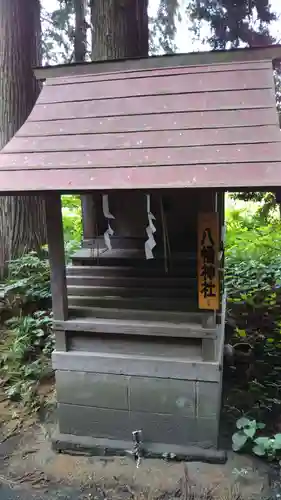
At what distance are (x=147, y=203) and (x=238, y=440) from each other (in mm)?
2293

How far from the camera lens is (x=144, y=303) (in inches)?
152

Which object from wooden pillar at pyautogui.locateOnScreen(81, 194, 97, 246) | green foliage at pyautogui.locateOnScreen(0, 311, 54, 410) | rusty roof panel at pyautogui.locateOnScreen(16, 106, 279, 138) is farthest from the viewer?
green foliage at pyautogui.locateOnScreen(0, 311, 54, 410)

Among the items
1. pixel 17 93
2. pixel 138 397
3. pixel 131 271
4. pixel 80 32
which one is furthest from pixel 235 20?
pixel 138 397

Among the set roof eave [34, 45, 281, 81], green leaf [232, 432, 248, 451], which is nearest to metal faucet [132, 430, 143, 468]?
green leaf [232, 432, 248, 451]

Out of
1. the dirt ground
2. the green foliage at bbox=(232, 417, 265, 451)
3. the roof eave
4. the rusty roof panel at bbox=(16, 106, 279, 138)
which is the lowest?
the dirt ground

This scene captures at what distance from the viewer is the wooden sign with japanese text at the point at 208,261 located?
3406 millimetres

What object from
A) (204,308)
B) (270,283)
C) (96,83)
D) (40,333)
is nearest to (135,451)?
(204,308)

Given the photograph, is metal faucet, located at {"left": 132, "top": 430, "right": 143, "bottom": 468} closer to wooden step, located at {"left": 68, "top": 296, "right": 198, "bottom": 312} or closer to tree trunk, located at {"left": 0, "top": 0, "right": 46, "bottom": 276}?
wooden step, located at {"left": 68, "top": 296, "right": 198, "bottom": 312}

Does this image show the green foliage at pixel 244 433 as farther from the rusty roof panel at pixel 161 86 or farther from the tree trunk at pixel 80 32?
the tree trunk at pixel 80 32

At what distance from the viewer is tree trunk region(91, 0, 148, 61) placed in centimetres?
623

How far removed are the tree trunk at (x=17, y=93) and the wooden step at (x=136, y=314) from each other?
3.57m

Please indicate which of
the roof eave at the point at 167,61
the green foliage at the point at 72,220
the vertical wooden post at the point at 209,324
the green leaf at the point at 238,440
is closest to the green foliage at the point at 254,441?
the green leaf at the point at 238,440

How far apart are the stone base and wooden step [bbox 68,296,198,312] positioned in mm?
1270

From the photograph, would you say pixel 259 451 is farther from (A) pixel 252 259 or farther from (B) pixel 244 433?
(A) pixel 252 259
